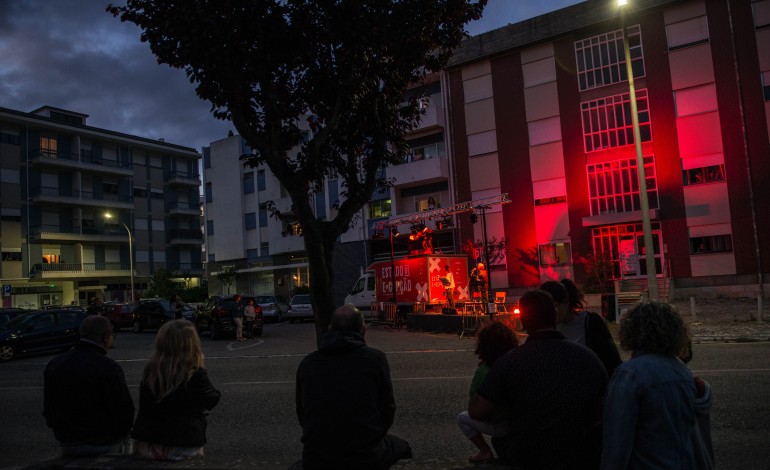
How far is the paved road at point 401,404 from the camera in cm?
594

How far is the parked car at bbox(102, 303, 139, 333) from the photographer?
28.8 m

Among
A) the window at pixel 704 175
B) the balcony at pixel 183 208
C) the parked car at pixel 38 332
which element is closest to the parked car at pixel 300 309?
the parked car at pixel 38 332

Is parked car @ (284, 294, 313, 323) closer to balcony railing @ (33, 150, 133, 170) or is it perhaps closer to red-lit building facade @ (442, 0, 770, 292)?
red-lit building facade @ (442, 0, 770, 292)

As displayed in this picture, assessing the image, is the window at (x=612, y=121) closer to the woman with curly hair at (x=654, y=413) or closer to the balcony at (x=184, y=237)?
the woman with curly hair at (x=654, y=413)

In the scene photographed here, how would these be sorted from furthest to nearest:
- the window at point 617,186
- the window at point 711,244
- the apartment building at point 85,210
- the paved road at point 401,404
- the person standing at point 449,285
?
the apartment building at point 85,210 → the window at point 617,186 → the window at point 711,244 → the person standing at point 449,285 → the paved road at point 401,404

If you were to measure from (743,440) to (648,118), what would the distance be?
24.0 metres

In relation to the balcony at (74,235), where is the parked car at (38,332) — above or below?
below

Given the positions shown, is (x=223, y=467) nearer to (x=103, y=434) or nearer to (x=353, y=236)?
(x=103, y=434)

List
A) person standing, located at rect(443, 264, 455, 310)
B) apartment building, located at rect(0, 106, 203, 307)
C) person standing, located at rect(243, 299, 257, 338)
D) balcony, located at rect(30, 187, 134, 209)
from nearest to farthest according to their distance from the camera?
person standing, located at rect(443, 264, 455, 310) < person standing, located at rect(243, 299, 257, 338) < apartment building, located at rect(0, 106, 203, 307) < balcony, located at rect(30, 187, 134, 209)

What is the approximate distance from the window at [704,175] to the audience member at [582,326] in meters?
24.5

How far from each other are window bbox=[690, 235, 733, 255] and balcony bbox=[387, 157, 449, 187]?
13.5m

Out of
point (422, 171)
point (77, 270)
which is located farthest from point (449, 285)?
point (77, 270)

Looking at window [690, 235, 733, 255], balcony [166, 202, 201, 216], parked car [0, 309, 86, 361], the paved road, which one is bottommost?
the paved road

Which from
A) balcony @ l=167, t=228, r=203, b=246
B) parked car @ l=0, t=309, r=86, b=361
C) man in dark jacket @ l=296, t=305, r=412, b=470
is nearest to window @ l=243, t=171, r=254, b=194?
balcony @ l=167, t=228, r=203, b=246
